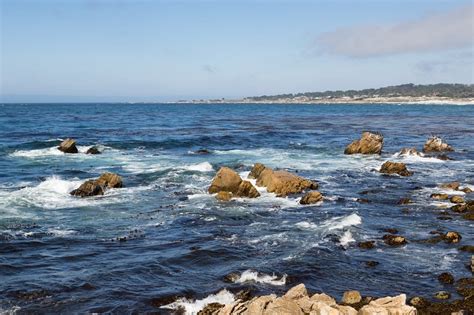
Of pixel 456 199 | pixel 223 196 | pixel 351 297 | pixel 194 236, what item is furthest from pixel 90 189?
pixel 456 199

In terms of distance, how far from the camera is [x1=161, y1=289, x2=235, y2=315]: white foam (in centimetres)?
1629

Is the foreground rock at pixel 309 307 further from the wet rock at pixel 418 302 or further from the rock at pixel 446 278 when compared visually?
the rock at pixel 446 278

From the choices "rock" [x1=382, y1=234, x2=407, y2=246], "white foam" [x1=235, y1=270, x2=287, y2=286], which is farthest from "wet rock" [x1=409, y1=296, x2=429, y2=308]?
"rock" [x1=382, y1=234, x2=407, y2=246]

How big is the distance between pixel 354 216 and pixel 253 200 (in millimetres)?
6935

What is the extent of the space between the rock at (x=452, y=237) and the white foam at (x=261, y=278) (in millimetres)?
8984

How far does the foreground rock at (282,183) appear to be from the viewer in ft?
110

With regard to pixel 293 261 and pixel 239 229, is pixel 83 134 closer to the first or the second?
Answer: pixel 239 229

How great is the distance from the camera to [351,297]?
53.2 feet

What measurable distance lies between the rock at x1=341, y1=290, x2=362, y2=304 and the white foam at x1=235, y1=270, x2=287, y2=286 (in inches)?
112

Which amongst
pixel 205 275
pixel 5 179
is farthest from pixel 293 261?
pixel 5 179

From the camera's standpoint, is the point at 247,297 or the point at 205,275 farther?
the point at 205,275

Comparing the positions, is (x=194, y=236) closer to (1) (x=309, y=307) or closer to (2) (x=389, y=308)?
(1) (x=309, y=307)

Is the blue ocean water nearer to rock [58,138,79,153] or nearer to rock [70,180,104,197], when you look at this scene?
rock [70,180,104,197]

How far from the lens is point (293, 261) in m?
20.6
